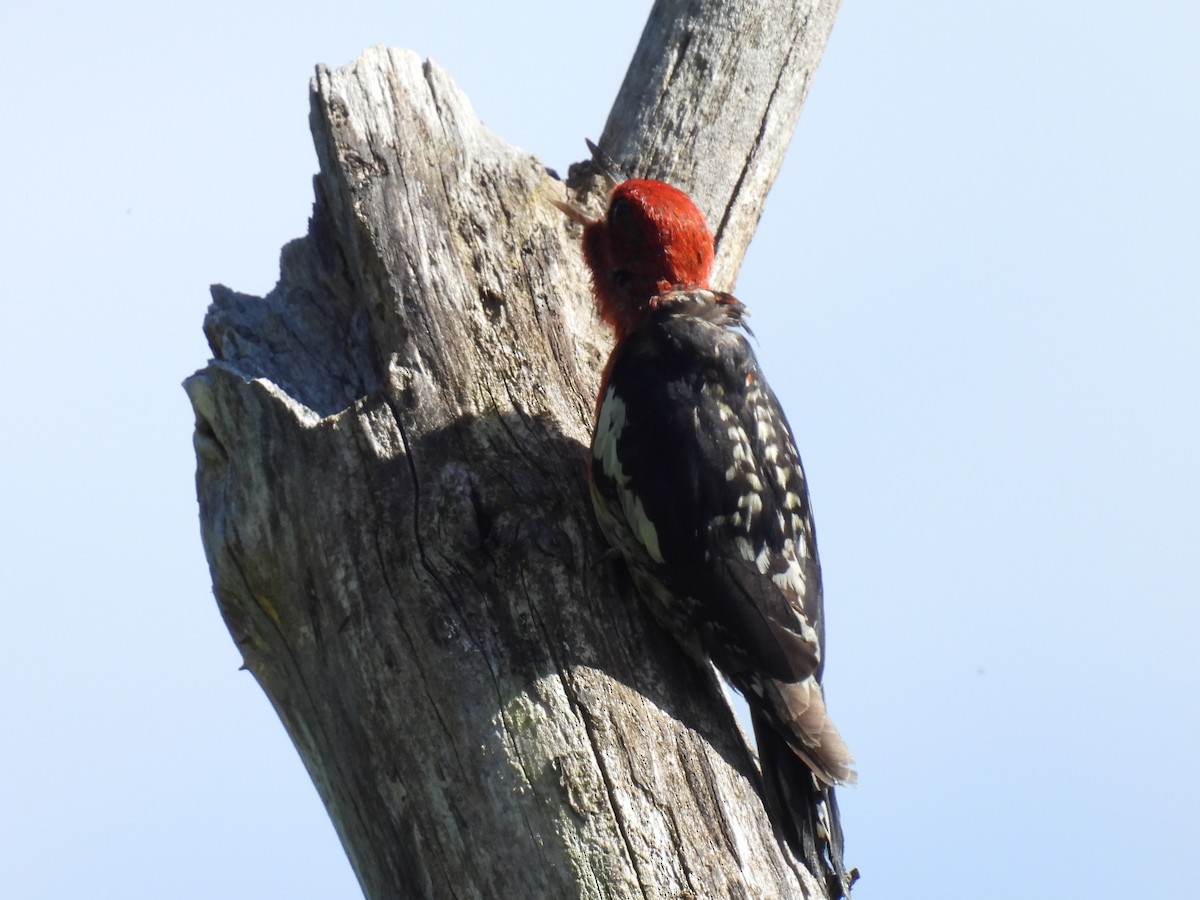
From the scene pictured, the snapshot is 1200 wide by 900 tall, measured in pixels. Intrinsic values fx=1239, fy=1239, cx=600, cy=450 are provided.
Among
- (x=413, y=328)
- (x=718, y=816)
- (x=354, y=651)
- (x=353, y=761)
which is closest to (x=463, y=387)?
(x=413, y=328)

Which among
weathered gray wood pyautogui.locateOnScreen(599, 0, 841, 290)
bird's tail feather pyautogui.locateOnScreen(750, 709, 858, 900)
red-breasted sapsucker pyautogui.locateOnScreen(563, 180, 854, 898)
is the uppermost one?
weathered gray wood pyautogui.locateOnScreen(599, 0, 841, 290)

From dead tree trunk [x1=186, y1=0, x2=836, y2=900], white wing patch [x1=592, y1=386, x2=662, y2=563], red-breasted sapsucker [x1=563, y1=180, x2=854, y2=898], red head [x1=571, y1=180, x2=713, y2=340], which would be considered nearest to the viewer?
dead tree trunk [x1=186, y1=0, x2=836, y2=900]

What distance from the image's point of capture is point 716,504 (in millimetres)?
3600

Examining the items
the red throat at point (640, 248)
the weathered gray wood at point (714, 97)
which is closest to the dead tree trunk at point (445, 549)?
the red throat at point (640, 248)

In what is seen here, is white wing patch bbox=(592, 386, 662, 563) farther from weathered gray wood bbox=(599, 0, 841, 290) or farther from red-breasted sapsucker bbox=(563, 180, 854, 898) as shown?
weathered gray wood bbox=(599, 0, 841, 290)

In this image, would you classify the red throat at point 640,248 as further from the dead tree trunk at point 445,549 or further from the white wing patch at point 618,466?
the white wing patch at point 618,466

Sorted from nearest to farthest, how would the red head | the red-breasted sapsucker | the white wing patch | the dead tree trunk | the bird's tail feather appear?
the dead tree trunk
the bird's tail feather
the red-breasted sapsucker
the white wing patch
the red head

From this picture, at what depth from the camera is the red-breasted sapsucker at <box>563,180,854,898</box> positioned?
3340 mm

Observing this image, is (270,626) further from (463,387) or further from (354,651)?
(463,387)

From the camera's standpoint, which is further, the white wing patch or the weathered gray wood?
the weathered gray wood

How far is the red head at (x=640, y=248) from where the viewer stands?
4082 mm

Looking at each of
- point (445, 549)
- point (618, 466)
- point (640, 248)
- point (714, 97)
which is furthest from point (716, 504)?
point (714, 97)

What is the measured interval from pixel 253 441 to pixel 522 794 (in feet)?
Result: 4.13

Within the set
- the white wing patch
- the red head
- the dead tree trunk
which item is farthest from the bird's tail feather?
the red head
